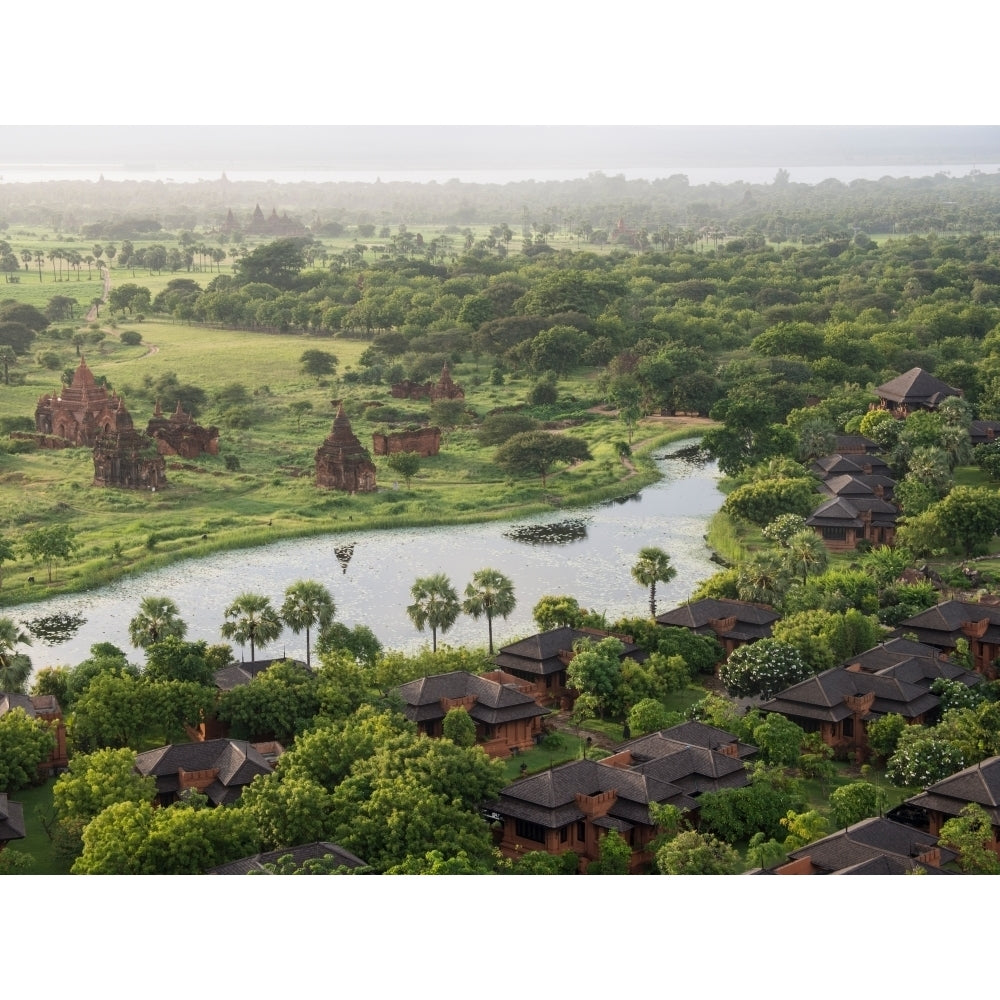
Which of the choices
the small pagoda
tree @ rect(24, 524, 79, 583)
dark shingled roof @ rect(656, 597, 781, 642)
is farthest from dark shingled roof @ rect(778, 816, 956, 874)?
the small pagoda

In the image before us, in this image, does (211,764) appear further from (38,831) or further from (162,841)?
(162,841)

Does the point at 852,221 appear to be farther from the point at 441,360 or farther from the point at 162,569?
the point at 162,569

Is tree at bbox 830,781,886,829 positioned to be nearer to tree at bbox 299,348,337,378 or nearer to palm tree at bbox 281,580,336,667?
palm tree at bbox 281,580,336,667

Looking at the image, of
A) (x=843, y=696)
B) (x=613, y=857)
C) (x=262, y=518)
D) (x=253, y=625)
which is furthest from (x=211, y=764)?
(x=262, y=518)

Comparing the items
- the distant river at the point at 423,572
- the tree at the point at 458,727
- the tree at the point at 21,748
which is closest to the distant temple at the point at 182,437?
the distant river at the point at 423,572

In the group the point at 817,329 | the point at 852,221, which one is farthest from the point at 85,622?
the point at 852,221

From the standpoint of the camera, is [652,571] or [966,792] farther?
[652,571]
